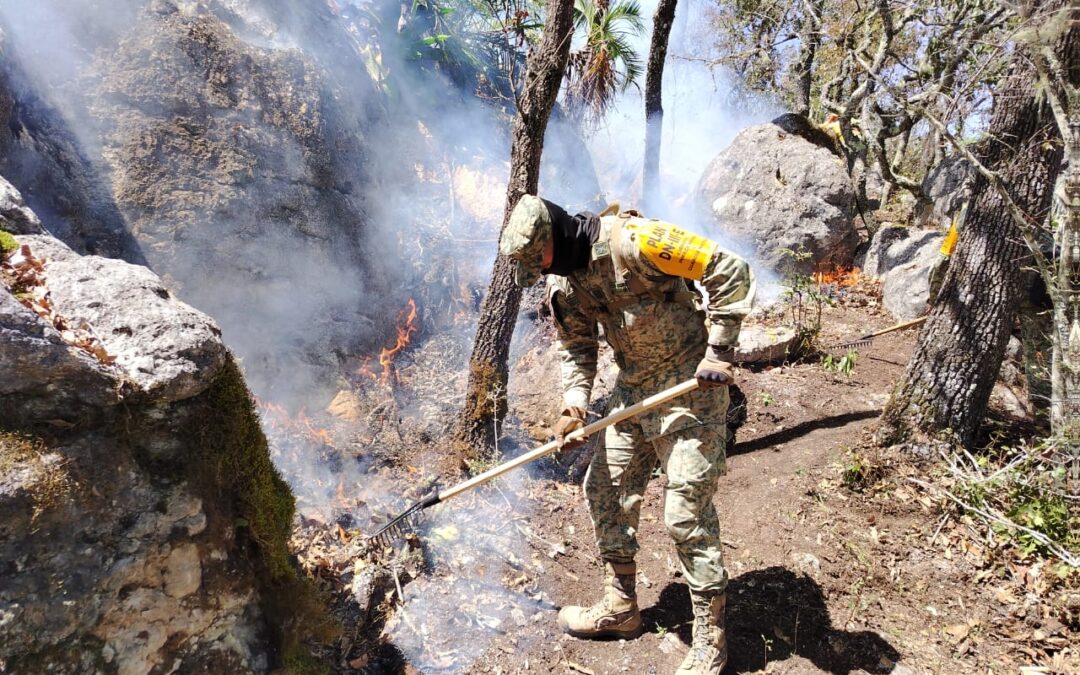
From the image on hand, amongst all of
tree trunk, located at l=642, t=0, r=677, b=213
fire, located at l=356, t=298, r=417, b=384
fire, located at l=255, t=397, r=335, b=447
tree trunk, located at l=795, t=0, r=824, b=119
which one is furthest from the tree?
fire, located at l=255, t=397, r=335, b=447

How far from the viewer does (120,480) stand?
7.39 feet

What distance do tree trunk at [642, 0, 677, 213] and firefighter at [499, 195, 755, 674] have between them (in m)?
6.66

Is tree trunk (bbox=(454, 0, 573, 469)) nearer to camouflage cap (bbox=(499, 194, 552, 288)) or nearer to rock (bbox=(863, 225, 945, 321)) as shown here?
camouflage cap (bbox=(499, 194, 552, 288))

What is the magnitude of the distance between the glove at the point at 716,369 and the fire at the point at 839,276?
6.28m

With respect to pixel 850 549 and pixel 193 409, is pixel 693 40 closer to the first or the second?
pixel 850 549

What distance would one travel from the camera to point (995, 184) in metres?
3.86

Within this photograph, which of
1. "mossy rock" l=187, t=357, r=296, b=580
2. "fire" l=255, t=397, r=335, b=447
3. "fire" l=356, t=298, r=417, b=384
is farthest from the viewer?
"fire" l=356, t=298, r=417, b=384

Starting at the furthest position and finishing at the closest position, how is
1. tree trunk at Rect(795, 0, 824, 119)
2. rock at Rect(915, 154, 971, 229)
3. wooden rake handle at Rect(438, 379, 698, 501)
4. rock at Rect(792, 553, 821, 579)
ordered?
tree trunk at Rect(795, 0, 824, 119) → rock at Rect(915, 154, 971, 229) → rock at Rect(792, 553, 821, 579) → wooden rake handle at Rect(438, 379, 698, 501)

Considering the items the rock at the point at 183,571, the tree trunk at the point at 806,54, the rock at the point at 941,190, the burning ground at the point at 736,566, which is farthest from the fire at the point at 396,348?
the tree trunk at the point at 806,54

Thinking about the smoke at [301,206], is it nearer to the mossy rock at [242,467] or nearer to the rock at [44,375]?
the mossy rock at [242,467]

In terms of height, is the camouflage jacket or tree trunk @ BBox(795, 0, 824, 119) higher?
tree trunk @ BBox(795, 0, 824, 119)

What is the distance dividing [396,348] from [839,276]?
21.2 ft

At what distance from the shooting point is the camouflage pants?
2.90m

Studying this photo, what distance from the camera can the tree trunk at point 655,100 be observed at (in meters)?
8.37
